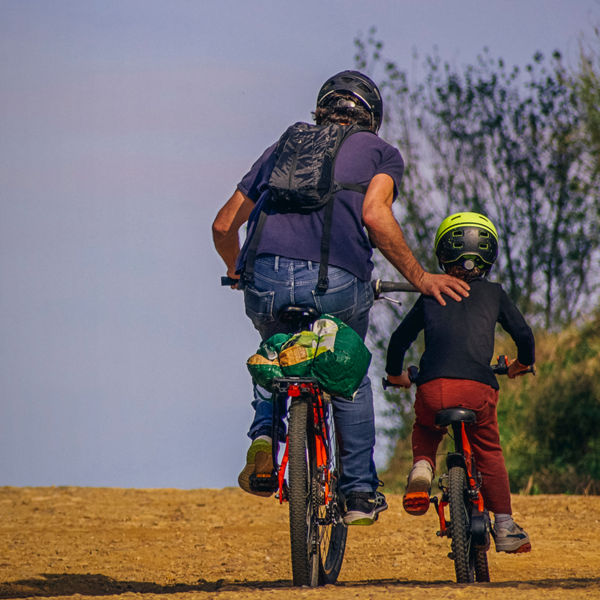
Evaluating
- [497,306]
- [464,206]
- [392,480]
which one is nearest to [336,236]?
[497,306]

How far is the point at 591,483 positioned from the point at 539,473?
93 cm

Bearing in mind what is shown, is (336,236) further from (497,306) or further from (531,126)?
(531,126)

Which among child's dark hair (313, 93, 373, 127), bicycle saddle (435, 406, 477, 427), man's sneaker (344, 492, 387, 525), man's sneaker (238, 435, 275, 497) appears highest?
child's dark hair (313, 93, 373, 127)

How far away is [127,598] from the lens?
14.9ft

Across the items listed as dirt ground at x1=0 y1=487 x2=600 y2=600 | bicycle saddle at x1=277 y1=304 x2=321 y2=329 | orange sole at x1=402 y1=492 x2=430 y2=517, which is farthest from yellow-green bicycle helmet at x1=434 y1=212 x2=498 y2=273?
dirt ground at x1=0 y1=487 x2=600 y2=600

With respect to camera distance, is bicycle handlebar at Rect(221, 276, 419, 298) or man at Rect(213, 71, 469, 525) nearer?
man at Rect(213, 71, 469, 525)

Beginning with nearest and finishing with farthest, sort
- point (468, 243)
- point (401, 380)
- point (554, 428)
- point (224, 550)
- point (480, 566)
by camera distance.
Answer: point (480, 566) < point (468, 243) < point (401, 380) < point (224, 550) < point (554, 428)

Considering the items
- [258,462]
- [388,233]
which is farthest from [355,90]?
[258,462]

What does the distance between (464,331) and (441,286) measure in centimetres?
25

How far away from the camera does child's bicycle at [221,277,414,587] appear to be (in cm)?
464

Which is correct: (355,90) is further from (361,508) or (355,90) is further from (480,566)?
(480,566)

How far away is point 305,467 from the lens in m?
4.65

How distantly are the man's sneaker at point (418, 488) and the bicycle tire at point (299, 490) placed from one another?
62 cm

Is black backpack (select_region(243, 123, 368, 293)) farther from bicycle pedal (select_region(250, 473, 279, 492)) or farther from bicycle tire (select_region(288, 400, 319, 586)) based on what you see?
bicycle pedal (select_region(250, 473, 279, 492))
